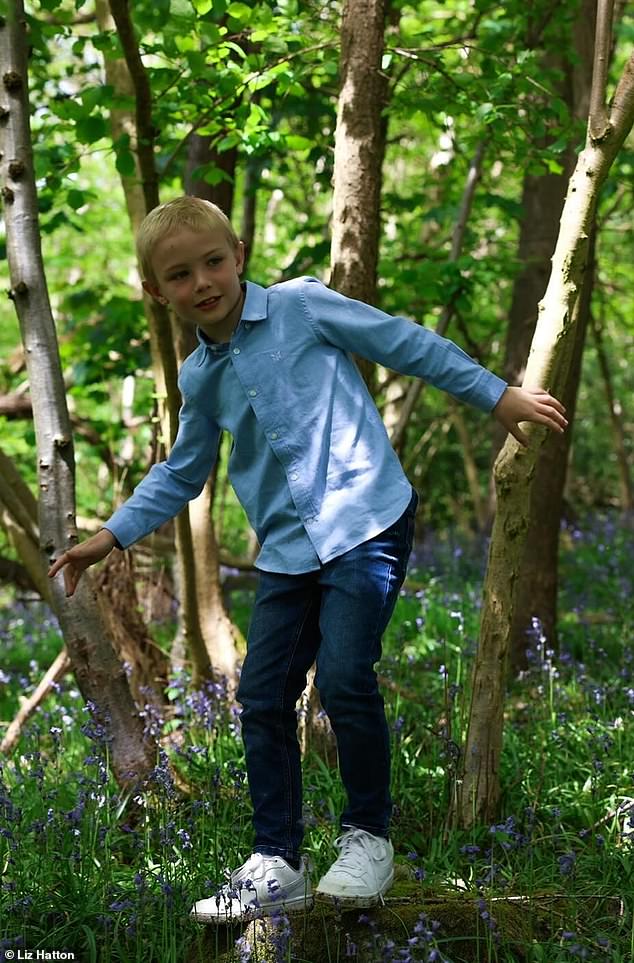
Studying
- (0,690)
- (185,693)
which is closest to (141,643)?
(185,693)

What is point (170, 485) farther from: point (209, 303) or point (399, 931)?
point (399, 931)

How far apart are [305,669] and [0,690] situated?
13.2 ft

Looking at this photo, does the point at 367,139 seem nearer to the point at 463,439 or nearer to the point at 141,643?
the point at 141,643

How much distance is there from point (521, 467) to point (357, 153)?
1433 mm

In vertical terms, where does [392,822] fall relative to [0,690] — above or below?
below

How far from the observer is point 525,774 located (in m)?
3.52

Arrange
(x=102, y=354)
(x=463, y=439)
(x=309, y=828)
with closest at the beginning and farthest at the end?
(x=309, y=828) → (x=102, y=354) → (x=463, y=439)

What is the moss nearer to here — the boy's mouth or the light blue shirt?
the light blue shirt

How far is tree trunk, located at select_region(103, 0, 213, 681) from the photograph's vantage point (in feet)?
11.8

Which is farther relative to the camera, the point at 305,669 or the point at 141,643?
the point at 141,643

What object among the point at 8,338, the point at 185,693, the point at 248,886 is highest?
the point at 8,338

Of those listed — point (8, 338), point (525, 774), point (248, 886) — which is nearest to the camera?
point (248, 886)

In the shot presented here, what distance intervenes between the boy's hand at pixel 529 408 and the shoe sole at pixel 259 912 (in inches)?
51.0

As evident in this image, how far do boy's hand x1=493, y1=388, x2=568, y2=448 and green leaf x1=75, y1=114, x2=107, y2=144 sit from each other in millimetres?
2273
